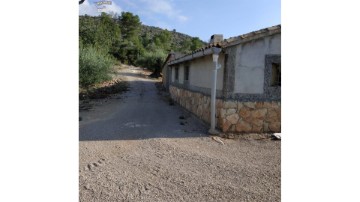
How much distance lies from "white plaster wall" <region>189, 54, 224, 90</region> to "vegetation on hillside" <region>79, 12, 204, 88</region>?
3344 millimetres

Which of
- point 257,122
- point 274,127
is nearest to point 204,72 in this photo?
point 257,122

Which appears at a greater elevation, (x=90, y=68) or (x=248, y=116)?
(x=90, y=68)

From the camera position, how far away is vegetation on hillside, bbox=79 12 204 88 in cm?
1448

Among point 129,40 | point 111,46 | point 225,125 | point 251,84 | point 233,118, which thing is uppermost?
point 129,40

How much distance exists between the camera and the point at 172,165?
4.04 metres

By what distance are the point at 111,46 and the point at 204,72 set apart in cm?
2705

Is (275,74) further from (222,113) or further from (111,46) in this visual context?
(111,46)

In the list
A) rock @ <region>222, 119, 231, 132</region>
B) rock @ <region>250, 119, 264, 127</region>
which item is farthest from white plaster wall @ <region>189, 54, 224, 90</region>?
rock @ <region>250, 119, 264, 127</region>

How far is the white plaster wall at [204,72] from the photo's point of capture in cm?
664

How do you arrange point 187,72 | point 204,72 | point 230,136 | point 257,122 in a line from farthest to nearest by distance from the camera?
1. point 187,72
2. point 204,72
3. point 257,122
4. point 230,136

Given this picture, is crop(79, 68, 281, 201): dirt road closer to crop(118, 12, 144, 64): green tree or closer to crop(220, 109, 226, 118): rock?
crop(220, 109, 226, 118): rock

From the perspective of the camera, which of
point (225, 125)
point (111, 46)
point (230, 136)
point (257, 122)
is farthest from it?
point (111, 46)
